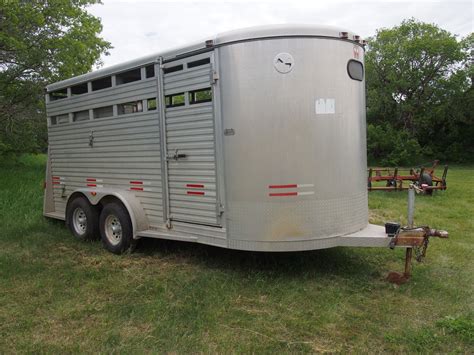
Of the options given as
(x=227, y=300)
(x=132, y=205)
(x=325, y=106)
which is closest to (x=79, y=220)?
(x=132, y=205)

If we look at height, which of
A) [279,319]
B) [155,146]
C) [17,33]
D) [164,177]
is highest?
[17,33]

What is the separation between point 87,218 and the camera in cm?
661

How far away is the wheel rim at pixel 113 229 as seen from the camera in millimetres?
6113

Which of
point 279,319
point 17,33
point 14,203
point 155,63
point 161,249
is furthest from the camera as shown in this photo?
point 17,33

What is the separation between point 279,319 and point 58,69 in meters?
12.3

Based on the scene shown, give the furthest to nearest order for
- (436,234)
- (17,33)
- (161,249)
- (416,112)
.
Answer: (416,112) < (17,33) < (161,249) < (436,234)

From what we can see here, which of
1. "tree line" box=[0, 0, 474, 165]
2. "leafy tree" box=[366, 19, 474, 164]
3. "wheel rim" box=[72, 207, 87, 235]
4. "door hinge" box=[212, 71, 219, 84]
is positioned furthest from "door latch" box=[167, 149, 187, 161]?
"leafy tree" box=[366, 19, 474, 164]

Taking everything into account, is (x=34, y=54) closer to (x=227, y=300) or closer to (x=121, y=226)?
(x=121, y=226)

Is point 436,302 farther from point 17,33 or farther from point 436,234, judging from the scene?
point 17,33

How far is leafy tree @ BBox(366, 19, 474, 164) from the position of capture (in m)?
30.4

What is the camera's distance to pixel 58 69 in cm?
1350

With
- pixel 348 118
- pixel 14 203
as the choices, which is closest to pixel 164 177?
pixel 348 118

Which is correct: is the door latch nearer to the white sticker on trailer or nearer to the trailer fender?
the trailer fender

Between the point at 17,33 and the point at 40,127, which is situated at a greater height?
the point at 17,33
